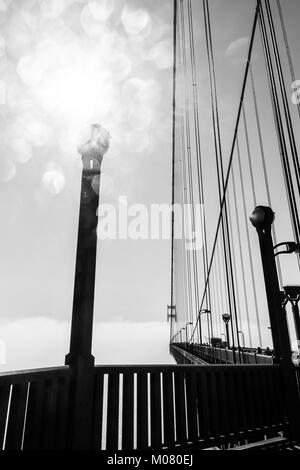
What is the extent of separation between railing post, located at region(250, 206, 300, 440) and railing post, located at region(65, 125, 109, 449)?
2059 mm

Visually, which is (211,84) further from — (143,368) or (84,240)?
(143,368)

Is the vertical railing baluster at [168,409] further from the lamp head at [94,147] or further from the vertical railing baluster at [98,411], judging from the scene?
the lamp head at [94,147]

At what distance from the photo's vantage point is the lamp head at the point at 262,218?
11.4 feet

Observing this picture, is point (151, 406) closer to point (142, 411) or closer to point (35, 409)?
point (142, 411)

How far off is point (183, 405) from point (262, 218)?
7.76ft

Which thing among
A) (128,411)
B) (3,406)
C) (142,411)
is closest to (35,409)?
(3,406)

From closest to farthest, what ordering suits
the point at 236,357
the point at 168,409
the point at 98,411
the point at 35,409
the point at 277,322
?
the point at 35,409 < the point at 98,411 < the point at 168,409 < the point at 277,322 < the point at 236,357

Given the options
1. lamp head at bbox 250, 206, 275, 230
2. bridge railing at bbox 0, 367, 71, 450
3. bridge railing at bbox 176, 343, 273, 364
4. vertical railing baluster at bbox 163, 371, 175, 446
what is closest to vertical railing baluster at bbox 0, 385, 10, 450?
bridge railing at bbox 0, 367, 71, 450

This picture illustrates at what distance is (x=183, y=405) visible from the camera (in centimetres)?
229

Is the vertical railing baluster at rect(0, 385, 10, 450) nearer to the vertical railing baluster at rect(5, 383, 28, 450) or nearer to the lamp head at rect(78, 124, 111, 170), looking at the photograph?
the vertical railing baluster at rect(5, 383, 28, 450)

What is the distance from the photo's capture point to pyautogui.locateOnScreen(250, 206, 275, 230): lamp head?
11.4 feet

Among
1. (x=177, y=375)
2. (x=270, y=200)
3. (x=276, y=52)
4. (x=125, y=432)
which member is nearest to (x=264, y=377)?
(x=177, y=375)

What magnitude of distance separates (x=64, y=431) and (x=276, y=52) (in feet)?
21.1
